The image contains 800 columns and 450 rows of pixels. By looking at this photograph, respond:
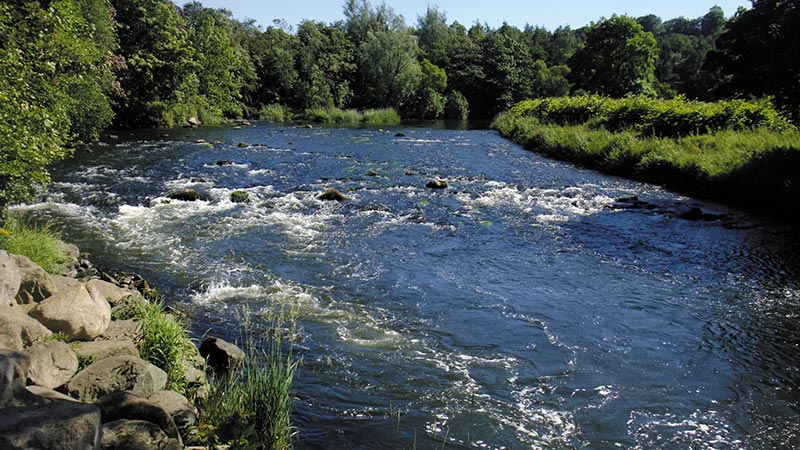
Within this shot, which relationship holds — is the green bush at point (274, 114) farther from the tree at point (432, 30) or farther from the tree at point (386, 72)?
the tree at point (432, 30)

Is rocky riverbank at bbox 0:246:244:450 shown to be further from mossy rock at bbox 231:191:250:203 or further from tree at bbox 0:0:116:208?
mossy rock at bbox 231:191:250:203

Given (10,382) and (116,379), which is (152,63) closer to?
(116,379)

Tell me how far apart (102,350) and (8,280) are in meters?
1.49

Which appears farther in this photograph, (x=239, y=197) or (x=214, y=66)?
(x=214, y=66)

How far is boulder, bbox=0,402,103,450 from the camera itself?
3.45 meters

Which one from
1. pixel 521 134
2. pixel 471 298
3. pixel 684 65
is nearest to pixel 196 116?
pixel 521 134

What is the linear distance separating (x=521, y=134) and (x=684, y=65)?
69557mm

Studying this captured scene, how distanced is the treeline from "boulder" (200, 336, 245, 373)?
558 cm

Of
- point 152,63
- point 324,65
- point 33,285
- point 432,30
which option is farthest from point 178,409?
point 432,30

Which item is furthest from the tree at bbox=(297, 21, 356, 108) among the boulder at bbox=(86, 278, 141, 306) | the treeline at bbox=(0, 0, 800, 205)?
the boulder at bbox=(86, 278, 141, 306)

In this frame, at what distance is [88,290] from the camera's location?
7.24m

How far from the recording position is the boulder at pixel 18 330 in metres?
5.44

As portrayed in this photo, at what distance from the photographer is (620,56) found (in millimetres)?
64250

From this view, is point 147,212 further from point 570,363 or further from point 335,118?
point 335,118
